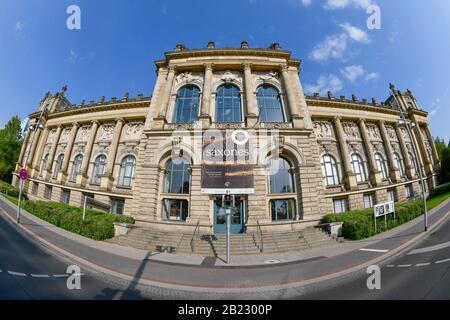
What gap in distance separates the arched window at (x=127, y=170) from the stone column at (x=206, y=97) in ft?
40.3

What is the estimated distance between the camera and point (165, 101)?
18.2 metres

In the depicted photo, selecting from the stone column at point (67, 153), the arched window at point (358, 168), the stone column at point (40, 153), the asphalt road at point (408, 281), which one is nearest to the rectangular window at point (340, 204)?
the arched window at point (358, 168)

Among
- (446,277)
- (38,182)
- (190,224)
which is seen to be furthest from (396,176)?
→ (38,182)

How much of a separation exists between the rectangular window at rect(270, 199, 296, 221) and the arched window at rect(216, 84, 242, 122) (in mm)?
9000

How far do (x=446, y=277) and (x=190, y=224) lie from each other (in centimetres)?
1322

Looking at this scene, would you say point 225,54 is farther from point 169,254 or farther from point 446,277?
point 446,277

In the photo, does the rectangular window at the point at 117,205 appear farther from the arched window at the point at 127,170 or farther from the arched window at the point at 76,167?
the arched window at the point at 76,167

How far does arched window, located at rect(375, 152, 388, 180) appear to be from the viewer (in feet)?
76.5

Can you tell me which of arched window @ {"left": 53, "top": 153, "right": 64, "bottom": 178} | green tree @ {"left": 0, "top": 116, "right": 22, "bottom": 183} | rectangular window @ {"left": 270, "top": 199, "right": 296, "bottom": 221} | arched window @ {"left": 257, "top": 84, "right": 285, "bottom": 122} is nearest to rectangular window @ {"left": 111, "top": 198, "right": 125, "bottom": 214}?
arched window @ {"left": 53, "top": 153, "right": 64, "bottom": 178}

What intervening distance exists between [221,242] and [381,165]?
25.1 meters

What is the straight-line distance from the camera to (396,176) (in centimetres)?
2275

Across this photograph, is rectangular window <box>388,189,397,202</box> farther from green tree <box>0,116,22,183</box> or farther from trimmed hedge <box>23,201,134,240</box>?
green tree <box>0,116,22,183</box>

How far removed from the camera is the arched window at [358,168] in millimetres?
22047
